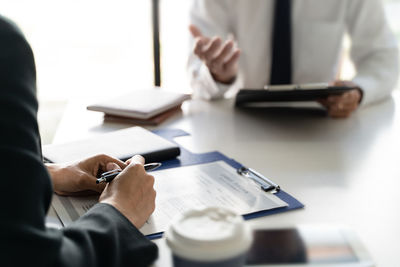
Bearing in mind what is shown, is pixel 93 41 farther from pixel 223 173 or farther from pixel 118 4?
pixel 223 173

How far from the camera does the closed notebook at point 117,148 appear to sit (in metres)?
1.08

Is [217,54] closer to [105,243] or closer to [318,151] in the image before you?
[318,151]

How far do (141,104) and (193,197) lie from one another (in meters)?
0.65

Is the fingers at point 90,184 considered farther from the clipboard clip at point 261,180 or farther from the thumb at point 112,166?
the clipboard clip at point 261,180

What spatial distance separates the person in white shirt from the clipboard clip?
738 millimetres

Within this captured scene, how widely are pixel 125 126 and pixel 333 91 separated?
634mm

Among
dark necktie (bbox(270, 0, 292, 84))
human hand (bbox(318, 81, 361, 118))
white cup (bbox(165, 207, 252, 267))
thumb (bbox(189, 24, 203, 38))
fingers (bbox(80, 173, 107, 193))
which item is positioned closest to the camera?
white cup (bbox(165, 207, 252, 267))

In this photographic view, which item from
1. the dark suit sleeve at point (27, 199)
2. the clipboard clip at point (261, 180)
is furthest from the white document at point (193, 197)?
the dark suit sleeve at point (27, 199)

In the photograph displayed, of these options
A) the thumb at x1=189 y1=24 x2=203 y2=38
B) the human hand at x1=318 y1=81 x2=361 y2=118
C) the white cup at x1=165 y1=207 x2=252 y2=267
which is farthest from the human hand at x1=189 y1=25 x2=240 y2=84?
the white cup at x1=165 y1=207 x2=252 y2=267

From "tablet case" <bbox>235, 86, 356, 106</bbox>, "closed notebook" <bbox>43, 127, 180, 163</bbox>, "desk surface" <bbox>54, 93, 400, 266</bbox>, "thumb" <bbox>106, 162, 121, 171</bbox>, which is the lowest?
"desk surface" <bbox>54, 93, 400, 266</bbox>

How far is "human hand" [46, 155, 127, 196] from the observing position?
884 mm

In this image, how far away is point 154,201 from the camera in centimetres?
82

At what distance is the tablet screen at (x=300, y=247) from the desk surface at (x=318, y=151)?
128mm

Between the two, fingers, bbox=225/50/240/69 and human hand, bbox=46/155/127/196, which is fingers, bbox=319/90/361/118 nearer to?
fingers, bbox=225/50/240/69
